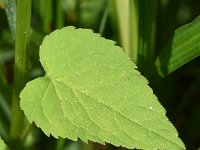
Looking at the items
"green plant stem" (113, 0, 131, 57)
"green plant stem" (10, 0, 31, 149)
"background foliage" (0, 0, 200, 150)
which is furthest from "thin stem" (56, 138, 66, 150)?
"green plant stem" (113, 0, 131, 57)

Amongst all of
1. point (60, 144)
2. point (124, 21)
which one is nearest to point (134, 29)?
point (124, 21)

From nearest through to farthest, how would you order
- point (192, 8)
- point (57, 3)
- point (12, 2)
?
point (12, 2) → point (57, 3) → point (192, 8)

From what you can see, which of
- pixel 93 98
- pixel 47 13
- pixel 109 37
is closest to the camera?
pixel 93 98

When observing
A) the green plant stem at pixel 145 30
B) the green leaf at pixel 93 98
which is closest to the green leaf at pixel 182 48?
the green plant stem at pixel 145 30

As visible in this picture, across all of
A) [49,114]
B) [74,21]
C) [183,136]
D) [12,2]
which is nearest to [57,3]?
[12,2]

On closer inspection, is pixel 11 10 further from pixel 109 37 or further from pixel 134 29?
pixel 109 37

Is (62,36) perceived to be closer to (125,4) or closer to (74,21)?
(125,4)

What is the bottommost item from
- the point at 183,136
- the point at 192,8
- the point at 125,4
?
the point at 183,136
